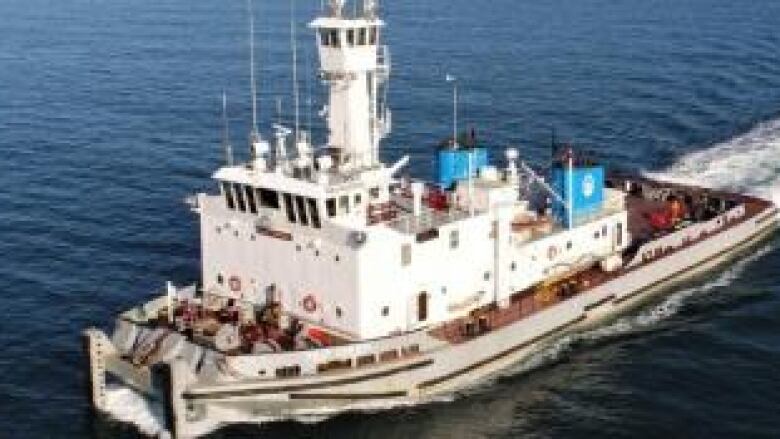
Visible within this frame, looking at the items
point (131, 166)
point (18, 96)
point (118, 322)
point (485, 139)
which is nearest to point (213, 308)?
point (118, 322)

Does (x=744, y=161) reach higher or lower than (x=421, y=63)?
lower

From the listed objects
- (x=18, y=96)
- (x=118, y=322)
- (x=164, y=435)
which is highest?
(x=18, y=96)

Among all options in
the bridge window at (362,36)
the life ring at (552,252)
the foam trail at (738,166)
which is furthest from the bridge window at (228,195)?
the foam trail at (738,166)

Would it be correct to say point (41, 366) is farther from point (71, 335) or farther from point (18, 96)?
point (18, 96)

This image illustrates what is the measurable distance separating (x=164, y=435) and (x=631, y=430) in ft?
51.6

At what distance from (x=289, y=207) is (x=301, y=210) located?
580 mm

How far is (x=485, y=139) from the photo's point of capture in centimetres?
7162

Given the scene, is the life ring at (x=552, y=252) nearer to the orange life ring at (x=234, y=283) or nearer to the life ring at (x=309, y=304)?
the life ring at (x=309, y=304)

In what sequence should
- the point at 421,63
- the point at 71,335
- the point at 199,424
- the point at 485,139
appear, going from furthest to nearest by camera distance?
the point at 421,63 → the point at 485,139 → the point at 71,335 → the point at 199,424

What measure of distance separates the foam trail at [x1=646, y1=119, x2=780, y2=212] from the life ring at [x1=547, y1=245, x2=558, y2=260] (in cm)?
2075

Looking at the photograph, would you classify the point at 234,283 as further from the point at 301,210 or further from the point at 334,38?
the point at 334,38

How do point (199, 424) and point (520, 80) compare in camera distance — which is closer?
point (199, 424)

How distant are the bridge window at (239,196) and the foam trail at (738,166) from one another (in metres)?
32.6

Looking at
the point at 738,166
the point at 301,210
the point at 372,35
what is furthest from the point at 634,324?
the point at 738,166
